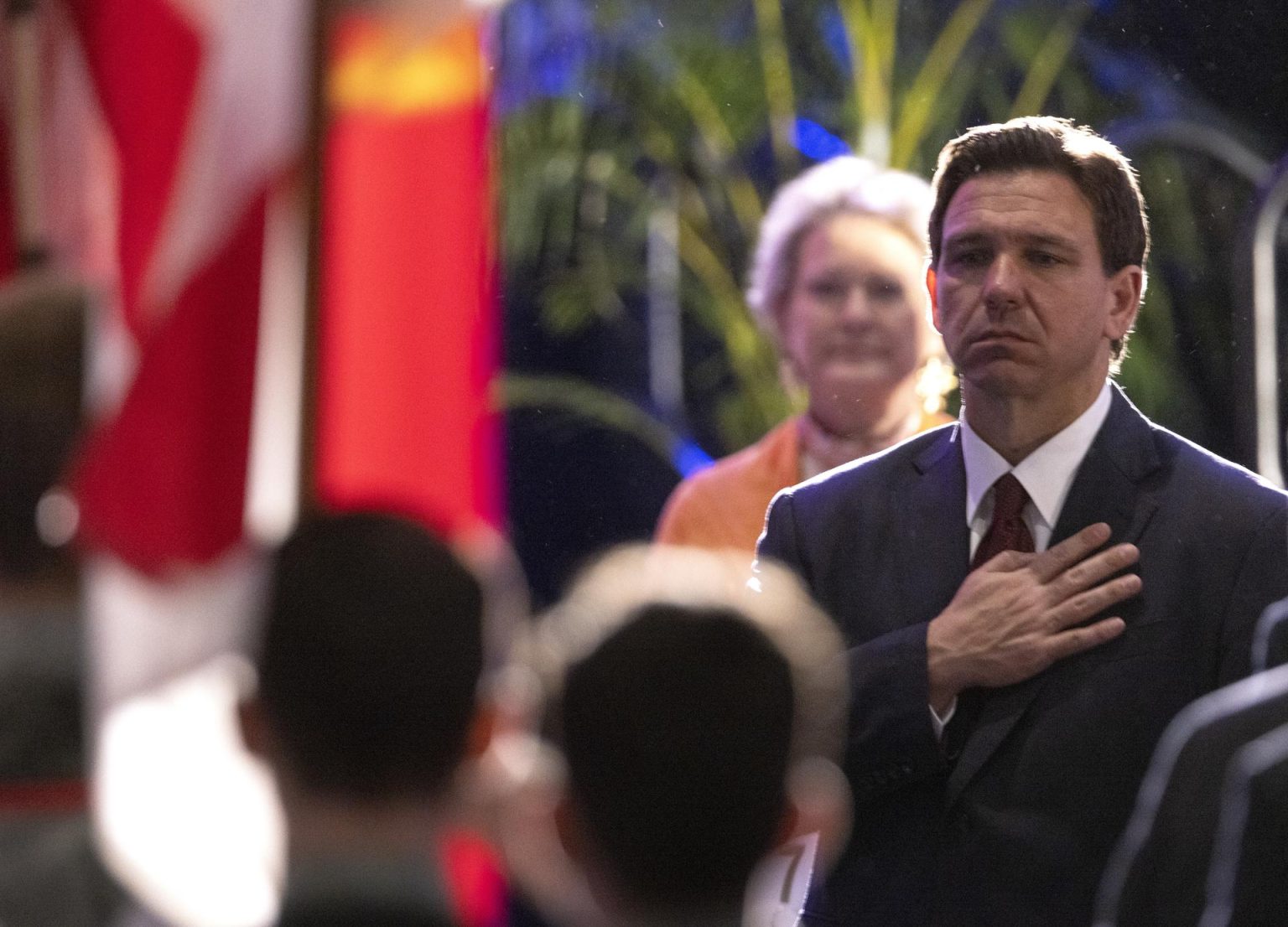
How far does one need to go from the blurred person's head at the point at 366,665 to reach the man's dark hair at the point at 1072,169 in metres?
1.08

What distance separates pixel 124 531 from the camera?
104 inches

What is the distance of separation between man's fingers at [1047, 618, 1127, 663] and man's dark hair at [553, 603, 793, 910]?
0.93 m

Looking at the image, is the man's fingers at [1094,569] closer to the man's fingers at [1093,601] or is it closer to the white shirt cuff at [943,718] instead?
the man's fingers at [1093,601]

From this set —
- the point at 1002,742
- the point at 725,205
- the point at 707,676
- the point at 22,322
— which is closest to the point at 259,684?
the point at 707,676

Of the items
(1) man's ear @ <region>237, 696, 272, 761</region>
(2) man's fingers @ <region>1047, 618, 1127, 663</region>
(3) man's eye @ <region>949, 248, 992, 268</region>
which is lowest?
(2) man's fingers @ <region>1047, 618, 1127, 663</region>

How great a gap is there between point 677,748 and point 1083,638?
993 millimetres

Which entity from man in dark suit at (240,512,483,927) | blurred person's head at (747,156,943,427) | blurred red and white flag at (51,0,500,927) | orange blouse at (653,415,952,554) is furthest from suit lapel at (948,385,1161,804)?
man in dark suit at (240,512,483,927)

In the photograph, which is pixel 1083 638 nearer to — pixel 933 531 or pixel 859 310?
pixel 933 531

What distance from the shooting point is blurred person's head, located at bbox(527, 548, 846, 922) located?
1.15 meters

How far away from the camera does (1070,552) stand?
81.7 inches

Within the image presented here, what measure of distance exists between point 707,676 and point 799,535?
41.3 inches

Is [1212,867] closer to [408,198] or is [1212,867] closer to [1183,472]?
[1183,472]

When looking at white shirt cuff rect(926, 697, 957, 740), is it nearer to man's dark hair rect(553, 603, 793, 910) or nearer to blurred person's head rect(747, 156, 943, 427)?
blurred person's head rect(747, 156, 943, 427)

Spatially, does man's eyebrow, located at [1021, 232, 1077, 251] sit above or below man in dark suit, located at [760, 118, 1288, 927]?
above
